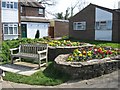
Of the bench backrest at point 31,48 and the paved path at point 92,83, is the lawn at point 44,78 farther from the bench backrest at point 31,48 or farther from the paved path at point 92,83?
the bench backrest at point 31,48

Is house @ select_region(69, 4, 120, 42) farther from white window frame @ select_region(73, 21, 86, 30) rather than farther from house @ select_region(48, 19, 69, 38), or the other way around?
house @ select_region(48, 19, 69, 38)

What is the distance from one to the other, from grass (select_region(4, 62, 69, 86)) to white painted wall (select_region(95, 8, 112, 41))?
62.6 ft

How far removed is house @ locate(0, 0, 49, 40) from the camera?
24189 mm

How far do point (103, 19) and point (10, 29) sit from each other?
11439 millimetres

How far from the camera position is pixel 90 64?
6922 millimetres

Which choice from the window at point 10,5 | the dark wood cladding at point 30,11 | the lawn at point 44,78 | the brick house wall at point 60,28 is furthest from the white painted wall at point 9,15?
the lawn at point 44,78

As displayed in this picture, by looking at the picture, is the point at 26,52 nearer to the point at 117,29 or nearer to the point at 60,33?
the point at 117,29

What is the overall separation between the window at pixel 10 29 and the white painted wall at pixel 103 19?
1026 centimetres

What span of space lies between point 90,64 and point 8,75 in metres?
3.00

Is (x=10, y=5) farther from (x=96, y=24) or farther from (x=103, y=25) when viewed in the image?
(x=103, y=25)

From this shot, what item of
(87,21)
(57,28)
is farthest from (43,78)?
(57,28)

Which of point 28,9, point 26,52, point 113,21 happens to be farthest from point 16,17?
point 26,52

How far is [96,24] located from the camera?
27.4 m

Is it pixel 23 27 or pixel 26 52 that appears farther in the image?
pixel 23 27
